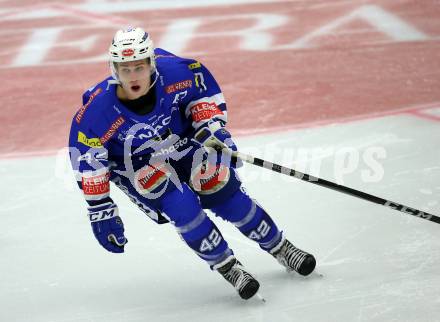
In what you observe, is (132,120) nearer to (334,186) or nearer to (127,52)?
(127,52)

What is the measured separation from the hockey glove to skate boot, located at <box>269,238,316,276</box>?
0.58 m

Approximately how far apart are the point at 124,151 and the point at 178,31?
6.01m

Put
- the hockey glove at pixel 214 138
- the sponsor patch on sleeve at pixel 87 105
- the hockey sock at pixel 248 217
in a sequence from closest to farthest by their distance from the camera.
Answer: the sponsor patch on sleeve at pixel 87 105, the hockey glove at pixel 214 138, the hockey sock at pixel 248 217

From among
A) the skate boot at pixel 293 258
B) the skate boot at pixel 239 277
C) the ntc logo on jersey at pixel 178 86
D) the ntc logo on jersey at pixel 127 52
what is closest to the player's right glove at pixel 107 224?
the skate boot at pixel 239 277

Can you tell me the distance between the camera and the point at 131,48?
14.4ft

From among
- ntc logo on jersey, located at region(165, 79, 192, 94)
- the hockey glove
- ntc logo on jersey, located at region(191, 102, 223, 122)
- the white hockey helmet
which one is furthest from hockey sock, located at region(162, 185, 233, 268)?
the white hockey helmet

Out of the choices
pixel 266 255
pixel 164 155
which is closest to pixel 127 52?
pixel 164 155

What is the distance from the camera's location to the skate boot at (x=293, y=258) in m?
4.84

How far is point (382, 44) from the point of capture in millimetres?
9430

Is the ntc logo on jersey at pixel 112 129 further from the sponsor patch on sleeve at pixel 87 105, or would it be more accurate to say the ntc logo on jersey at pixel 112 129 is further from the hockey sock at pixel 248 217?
the hockey sock at pixel 248 217

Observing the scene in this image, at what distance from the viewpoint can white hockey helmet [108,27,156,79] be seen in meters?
4.38

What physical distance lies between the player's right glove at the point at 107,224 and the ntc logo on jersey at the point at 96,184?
7cm

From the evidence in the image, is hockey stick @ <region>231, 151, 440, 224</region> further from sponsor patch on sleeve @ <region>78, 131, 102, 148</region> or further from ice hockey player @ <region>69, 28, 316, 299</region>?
sponsor patch on sleeve @ <region>78, 131, 102, 148</region>

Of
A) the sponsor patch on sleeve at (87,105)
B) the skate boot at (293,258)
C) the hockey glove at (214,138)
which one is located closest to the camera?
the sponsor patch on sleeve at (87,105)
